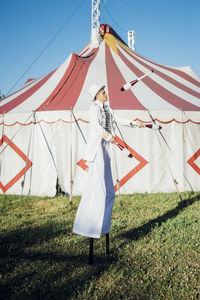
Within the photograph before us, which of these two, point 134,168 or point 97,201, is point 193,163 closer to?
point 134,168

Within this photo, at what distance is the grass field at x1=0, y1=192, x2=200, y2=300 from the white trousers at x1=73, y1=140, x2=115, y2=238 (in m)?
0.29

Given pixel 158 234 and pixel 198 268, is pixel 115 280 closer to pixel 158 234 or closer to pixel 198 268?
pixel 198 268

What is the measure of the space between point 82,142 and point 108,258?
321 centimetres

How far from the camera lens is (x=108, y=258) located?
92.4 inches

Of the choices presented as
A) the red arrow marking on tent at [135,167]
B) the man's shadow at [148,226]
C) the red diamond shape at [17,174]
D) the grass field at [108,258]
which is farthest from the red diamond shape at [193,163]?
the red diamond shape at [17,174]

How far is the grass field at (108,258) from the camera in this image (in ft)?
6.09

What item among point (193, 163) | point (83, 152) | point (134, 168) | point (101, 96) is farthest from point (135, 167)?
point (101, 96)

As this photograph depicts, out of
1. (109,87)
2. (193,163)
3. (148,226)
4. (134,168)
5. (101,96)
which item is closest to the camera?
(101,96)

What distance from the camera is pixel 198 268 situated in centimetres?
216

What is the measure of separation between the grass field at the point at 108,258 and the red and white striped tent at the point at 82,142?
134 cm

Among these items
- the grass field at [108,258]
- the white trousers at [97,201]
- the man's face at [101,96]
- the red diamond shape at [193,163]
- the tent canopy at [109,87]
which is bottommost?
the grass field at [108,258]

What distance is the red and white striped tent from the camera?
5.28 m

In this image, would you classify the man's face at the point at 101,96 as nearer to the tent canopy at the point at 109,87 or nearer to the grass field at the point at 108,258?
the grass field at the point at 108,258

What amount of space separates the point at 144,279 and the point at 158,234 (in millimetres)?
958
